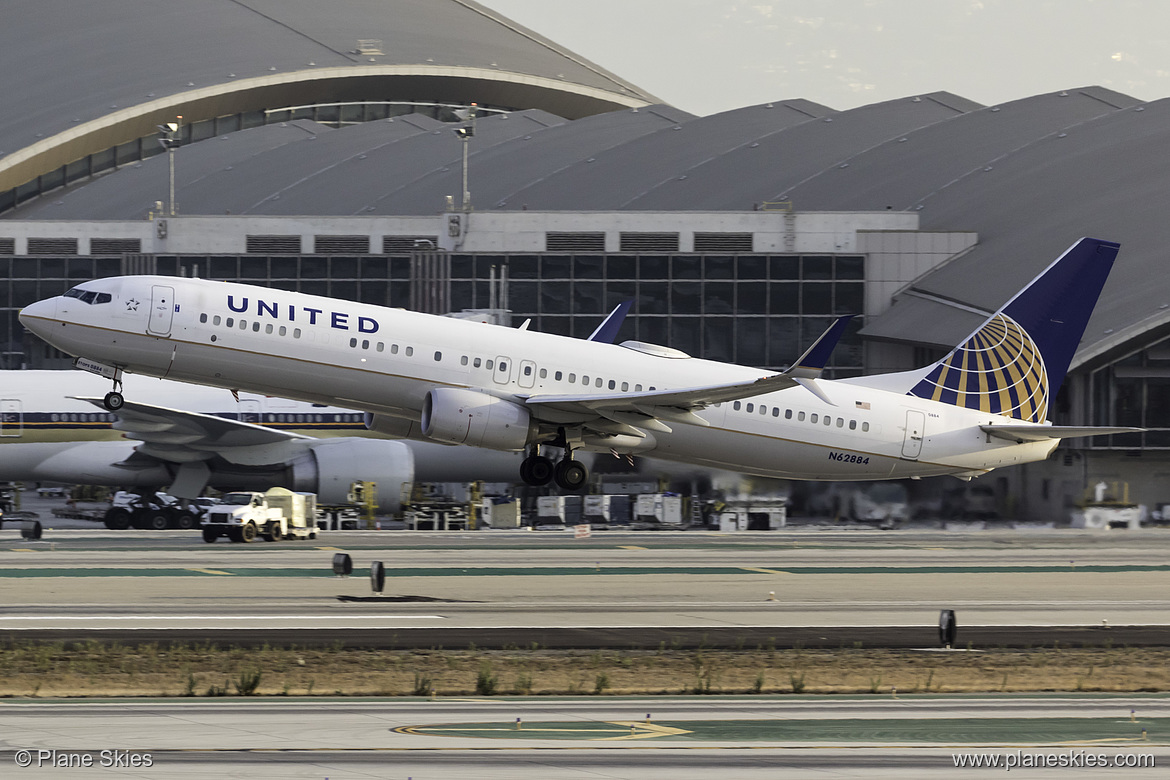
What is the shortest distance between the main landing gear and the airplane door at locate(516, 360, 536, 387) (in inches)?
90.8

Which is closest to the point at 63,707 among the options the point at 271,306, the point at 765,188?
the point at 271,306

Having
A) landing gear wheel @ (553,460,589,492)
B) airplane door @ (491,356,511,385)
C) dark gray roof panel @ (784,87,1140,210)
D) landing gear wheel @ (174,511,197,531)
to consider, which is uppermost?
dark gray roof panel @ (784,87,1140,210)

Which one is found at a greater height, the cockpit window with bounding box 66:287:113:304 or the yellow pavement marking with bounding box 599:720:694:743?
the cockpit window with bounding box 66:287:113:304

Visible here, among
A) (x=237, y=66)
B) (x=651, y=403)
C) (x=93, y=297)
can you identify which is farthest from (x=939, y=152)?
(x=237, y=66)

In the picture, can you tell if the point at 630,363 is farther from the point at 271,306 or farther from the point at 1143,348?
the point at 1143,348

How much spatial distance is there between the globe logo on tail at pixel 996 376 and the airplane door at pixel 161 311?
2290 centimetres

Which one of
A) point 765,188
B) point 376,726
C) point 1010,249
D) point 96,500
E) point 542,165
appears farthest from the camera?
point 542,165

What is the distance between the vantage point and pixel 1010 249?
3044 inches

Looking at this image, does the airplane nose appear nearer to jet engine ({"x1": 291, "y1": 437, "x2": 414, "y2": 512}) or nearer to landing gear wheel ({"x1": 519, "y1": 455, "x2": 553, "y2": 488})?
landing gear wheel ({"x1": 519, "y1": 455, "x2": 553, "y2": 488})

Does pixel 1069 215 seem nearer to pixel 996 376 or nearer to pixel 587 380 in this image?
pixel 996 376

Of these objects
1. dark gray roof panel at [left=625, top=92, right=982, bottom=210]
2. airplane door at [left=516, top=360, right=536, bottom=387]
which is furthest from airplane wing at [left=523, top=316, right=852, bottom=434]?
dark gray roof panel at [left=625, top=92, right=982, bottom=210]

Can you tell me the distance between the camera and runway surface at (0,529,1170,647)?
32.7 metres

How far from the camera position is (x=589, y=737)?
2025 cm

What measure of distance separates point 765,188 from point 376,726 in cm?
7449
